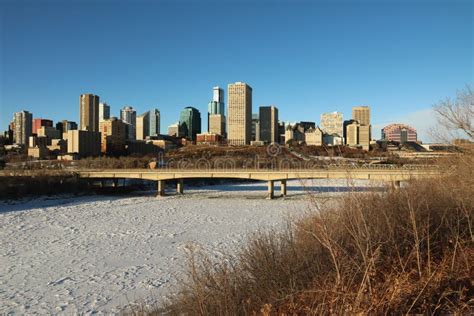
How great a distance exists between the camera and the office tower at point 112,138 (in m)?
160

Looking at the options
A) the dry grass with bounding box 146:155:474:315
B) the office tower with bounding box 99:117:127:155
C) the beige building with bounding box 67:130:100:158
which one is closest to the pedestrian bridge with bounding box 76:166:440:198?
the dry grass with bounding box 146:155:474:315

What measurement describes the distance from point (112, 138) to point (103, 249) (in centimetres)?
16188

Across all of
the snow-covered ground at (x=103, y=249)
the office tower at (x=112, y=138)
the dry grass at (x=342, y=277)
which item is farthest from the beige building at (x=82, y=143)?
the dry grass at (x=342, y=277)

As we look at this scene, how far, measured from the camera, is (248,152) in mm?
137375

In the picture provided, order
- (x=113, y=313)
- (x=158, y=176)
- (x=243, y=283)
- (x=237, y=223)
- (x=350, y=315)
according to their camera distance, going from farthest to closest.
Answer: (x=158, y=176)
(x=237, y=223)
(x=113, y=313)
(x=243, y=283)
(x=350, y=315)

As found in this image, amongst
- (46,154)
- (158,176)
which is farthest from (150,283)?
(46,154)

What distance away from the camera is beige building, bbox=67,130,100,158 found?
450 feet

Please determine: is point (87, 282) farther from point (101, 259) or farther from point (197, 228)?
point (197, 228)

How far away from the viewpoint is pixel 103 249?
1891 centimetres

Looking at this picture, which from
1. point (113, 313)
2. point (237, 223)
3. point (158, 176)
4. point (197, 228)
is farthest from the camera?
point (158, 176)

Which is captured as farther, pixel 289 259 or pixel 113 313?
pixel 113 313

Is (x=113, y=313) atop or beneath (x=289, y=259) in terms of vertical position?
beneath

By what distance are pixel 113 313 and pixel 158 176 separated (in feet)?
148

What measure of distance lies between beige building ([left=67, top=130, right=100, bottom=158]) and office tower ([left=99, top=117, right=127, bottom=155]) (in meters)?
12.1
